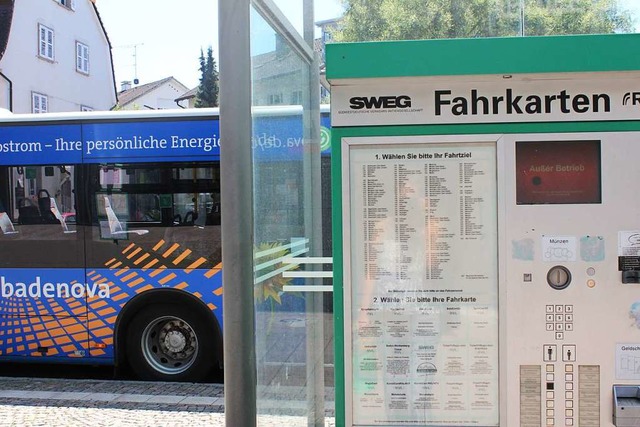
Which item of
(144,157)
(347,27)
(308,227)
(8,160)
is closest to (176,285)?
(144,157)

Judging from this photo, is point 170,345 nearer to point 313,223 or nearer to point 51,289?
point 51,289

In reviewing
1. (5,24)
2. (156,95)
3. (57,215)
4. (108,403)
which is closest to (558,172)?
Result: (108,403)

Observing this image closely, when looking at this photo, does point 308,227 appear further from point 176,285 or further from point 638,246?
point 176,285

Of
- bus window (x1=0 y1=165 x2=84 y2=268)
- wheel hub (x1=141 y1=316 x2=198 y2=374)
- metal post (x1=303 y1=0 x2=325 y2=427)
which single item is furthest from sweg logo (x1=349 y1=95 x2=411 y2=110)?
bus window (x1=0 y1=165 x2=84 y2=268)

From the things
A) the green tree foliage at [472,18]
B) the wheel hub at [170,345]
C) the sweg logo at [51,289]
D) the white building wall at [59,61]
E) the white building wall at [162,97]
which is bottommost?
the wheel hub at [170,345]

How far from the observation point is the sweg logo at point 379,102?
2.64 meters

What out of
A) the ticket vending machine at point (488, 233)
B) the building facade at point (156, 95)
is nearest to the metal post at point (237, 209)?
the ticket vending machine at point (488, 233)

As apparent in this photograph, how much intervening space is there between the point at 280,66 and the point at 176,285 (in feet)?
11.9

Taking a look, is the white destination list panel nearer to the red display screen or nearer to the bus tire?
the red display screen

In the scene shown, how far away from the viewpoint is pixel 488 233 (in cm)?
265

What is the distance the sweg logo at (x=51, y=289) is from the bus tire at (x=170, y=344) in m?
0.45

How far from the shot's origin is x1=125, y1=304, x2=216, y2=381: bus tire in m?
6.57

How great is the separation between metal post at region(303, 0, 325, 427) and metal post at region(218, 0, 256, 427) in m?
0.84

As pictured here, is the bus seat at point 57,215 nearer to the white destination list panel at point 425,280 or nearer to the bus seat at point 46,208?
the bus seat at point 46,208
